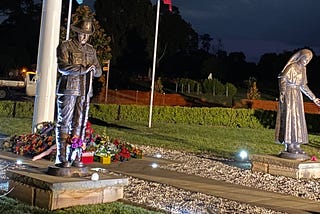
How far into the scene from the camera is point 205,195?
26.2ft

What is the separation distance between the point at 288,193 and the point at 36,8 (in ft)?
171

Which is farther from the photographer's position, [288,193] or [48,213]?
[288,193]

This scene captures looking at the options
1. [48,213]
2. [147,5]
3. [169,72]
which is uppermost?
[147,5]

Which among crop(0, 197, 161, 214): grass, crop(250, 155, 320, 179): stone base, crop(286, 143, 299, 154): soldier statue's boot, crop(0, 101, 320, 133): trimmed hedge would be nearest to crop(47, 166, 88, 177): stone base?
crop(0, 197, 161, 214): grass

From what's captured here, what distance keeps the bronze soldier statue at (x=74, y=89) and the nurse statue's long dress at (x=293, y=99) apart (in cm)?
512

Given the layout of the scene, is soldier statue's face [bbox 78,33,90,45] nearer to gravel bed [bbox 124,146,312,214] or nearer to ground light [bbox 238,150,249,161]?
gravel bed [bbox 124,146,312,214]

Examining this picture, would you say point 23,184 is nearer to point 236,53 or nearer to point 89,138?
point 89,138

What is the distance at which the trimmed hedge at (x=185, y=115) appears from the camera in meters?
26.1

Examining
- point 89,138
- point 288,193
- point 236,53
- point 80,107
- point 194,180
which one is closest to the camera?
point 80,107

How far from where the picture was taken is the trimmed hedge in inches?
1028

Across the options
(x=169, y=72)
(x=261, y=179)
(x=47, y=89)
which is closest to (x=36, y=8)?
(x=169, y=72)

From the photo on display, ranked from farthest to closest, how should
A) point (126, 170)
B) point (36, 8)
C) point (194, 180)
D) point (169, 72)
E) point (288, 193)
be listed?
point (169, 72) < point (36, 8) < point (126, 170) < point (194, 180) < point (288, 193)

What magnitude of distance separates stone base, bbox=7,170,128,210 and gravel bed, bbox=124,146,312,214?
658 mm

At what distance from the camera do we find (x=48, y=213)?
5.86m
